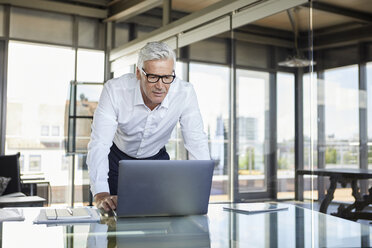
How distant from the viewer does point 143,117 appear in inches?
91.5

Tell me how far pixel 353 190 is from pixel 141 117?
5.79 ft

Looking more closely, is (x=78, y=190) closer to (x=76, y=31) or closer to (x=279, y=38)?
(x=76, y=31)

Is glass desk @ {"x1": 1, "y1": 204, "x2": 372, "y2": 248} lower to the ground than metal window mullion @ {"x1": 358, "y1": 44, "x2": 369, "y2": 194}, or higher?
lower

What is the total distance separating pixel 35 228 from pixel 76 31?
17.8 feet

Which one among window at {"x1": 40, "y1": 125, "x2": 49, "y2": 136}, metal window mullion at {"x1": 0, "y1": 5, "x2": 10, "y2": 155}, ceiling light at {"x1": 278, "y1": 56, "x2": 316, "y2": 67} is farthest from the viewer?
window at {"x1": 40, "y1": 125, "x2": 49, "y2": 136}

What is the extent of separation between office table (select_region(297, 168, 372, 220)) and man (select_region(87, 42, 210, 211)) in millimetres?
1427

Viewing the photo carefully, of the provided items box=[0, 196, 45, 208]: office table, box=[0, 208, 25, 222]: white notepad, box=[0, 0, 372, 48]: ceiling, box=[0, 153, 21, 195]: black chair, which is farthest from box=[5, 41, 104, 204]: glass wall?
box=[0, 208, 25, 222]: white notepad

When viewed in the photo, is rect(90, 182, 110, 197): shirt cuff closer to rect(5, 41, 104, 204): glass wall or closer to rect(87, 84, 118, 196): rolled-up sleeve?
rect(87, 84, 118, 196): rolled-up sleeve

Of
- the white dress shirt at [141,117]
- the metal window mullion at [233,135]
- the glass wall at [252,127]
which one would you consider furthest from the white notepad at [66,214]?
the metal window mullion at [233,135]

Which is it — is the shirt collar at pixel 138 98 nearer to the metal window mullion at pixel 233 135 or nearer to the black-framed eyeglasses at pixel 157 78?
the black-framed eyeglasses at pixel 157 78

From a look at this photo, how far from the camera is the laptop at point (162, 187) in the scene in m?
1.47

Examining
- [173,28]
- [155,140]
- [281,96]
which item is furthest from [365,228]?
[173,28]

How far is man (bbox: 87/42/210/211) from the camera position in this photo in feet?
6.48

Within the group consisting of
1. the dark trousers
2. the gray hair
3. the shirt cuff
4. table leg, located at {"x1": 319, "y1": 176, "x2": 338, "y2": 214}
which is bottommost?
table leg, located at {"x1": 319, "y1": 176, "x2": 338, "y2": 214}
